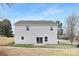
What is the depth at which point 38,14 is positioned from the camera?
57062 mm

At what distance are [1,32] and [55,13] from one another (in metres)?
1.07

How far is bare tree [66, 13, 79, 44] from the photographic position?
57031 mm

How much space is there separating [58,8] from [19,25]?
80cm

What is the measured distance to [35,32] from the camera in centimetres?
5716

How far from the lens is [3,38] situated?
57.1 metres

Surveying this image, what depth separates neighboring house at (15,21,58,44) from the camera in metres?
57.1

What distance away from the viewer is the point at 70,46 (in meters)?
57.2

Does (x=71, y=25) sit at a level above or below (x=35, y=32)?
above

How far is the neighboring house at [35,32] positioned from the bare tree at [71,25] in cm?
25

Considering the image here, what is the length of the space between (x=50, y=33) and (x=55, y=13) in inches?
15.7

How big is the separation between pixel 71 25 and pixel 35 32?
69 centimetres

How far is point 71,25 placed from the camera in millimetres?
57062

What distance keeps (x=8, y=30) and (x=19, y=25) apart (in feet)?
0.77

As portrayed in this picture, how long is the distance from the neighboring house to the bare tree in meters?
0.25
